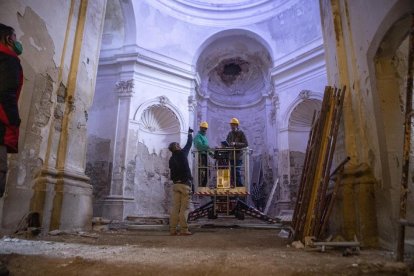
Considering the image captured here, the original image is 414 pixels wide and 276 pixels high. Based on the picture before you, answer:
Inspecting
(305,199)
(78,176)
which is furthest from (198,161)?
(305,199)

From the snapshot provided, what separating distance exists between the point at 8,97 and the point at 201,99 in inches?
466

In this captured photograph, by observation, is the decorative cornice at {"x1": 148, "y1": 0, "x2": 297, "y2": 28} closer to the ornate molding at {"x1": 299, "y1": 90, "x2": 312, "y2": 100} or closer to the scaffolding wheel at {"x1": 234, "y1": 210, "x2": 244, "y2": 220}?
the ornate molding at {"x1": 299, "y1": 90, "x2": 312, "y2": 100}

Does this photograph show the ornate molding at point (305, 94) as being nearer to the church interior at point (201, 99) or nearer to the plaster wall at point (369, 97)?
the church interior at point (201, 99)

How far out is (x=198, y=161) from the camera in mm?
8883

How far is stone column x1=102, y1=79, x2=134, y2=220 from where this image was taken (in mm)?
9680

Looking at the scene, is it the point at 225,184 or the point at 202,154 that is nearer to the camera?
the point at 225,184

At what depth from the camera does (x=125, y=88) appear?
35.6ft

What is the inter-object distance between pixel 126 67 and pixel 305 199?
894cm

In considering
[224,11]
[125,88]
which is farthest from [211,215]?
[224,11]

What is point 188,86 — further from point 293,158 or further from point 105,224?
point 105,224

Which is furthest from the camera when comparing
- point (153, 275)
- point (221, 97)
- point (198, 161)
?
point (221, 97)

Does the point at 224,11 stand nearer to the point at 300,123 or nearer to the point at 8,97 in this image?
the point at 300,123

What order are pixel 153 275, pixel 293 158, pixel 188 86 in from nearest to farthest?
1. pixel 153 275
2. pixel 293 158
3. pixel 188 86

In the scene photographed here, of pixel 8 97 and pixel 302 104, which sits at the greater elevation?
pixel 302 104
